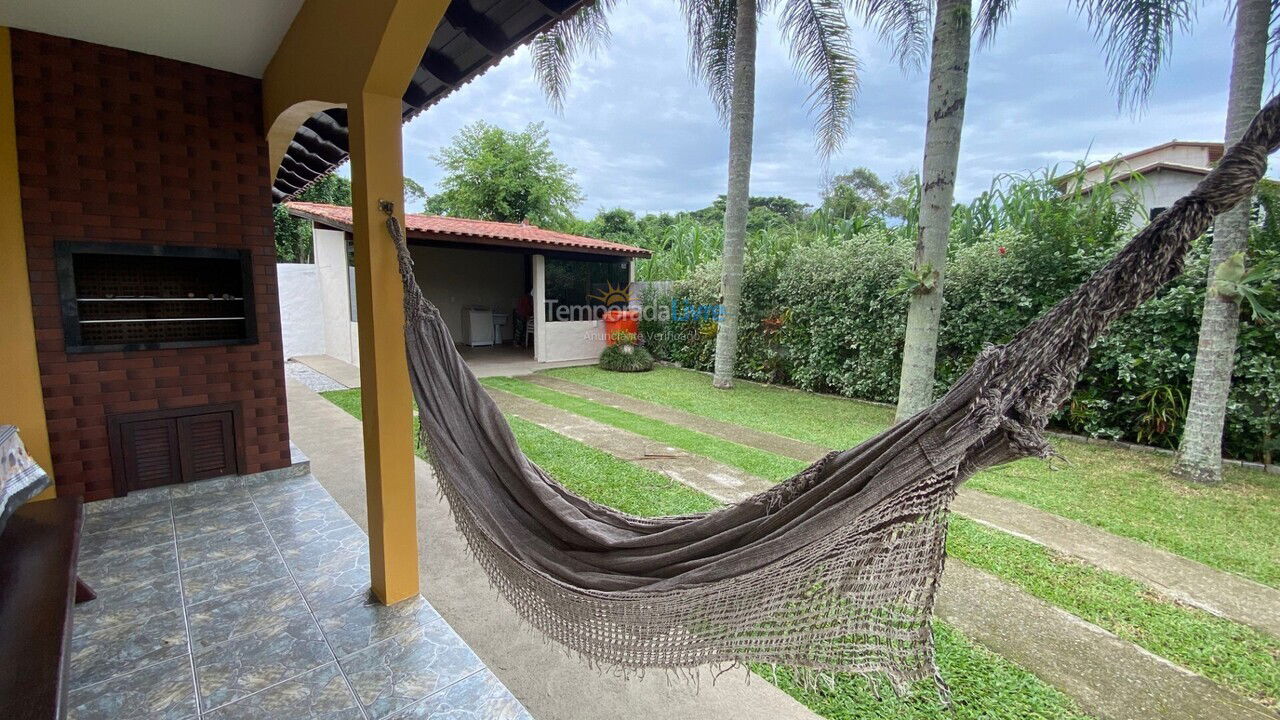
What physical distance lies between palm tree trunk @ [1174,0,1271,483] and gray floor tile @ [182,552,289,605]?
5908 mm

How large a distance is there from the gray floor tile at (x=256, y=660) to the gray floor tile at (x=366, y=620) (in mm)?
46

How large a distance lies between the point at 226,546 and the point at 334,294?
753 centimetres

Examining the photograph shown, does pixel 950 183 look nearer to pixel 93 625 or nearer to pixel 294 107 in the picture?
pixel 294 107

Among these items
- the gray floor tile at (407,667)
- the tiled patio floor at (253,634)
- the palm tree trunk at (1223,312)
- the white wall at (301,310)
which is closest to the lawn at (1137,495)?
the palm tree trunk at (1223,312)

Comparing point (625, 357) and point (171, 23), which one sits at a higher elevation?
point (171, 23)

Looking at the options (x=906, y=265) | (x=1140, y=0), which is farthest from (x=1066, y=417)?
(x=1140, y=0)

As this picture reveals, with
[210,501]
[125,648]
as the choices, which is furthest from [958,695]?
[210,501]

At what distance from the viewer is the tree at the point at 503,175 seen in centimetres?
2123

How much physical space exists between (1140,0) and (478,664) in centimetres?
635

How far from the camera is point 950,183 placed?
4.42 m

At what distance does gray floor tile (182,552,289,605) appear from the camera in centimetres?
216

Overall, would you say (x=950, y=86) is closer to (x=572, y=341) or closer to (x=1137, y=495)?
(x=1137, y=495)

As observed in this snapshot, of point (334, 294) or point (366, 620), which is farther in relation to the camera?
point (334, 294)

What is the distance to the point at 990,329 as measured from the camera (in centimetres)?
527
